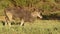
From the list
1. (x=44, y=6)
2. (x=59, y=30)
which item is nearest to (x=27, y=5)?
(x=44, y=6)

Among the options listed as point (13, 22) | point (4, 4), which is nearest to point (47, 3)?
point (4, 4)

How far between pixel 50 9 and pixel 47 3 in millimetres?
2798

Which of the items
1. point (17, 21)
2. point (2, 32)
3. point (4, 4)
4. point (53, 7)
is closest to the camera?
point (2, 32)

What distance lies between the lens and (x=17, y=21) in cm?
1975

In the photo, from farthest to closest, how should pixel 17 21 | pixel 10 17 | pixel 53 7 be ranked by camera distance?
1. pixel 53 7
2. pixel 17 21
3. pixel 10 17

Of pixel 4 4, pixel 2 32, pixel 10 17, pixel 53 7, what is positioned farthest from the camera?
pixel 53 7

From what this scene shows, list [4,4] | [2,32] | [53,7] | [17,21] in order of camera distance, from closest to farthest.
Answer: [2,32]
[17,21]
[4,4]
[53,7]

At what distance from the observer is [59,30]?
43.0ft

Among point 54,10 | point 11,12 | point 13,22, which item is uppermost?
point 11,12

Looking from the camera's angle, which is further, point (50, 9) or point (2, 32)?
point (50, 9)

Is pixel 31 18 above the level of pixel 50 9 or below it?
above

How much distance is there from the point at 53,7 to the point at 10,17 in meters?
21.0

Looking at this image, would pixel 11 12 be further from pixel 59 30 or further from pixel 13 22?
pixel 59 30

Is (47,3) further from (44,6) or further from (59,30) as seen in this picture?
(59,30)
